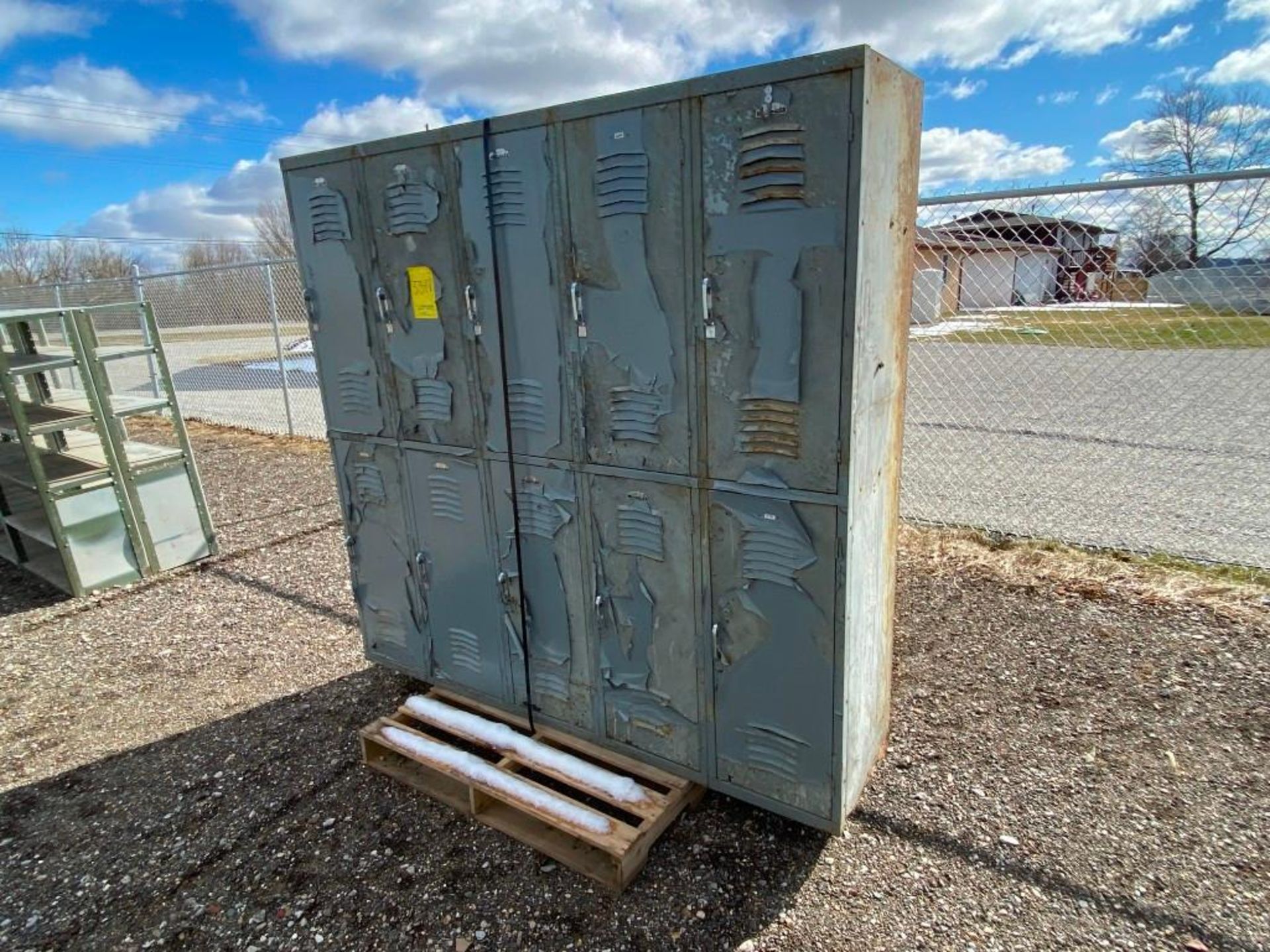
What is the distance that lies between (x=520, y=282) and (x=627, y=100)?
0.63m

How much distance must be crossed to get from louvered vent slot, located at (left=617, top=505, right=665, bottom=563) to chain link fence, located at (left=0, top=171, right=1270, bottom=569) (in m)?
1.65

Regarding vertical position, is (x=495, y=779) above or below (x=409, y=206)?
below

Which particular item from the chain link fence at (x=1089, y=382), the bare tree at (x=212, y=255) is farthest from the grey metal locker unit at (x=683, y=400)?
the bare tree at (x=212, y=255)

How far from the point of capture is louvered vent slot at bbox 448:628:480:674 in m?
2.78

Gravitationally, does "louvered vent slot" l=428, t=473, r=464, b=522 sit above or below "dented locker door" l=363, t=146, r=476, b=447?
below

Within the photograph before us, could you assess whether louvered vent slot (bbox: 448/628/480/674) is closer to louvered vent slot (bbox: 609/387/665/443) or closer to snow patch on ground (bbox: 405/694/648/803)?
snow patch on ground (bbox: 405/694/648/803)

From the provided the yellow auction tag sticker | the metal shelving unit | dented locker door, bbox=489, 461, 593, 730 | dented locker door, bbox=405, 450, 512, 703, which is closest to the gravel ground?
dented locker door, bbox=489, 461, 593, 730

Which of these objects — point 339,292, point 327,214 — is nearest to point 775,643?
point 339,292

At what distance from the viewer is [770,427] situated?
190cm

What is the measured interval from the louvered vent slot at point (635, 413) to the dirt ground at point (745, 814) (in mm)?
1340

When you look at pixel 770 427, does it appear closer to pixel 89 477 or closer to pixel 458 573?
pixel 458 573

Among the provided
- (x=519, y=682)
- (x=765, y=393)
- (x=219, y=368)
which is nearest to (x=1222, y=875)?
(x=765, y=393)

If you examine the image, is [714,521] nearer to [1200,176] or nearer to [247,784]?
[247,784]

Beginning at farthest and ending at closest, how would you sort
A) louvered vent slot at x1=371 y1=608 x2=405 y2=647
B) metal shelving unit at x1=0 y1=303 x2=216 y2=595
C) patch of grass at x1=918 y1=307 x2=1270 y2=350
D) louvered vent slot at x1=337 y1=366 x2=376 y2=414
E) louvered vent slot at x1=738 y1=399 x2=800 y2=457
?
1. patch of grass at x1=918 y1=307 x2=1270 y2=350
2. metal shelving unit at x1=0 y1=303 x2=216 y2=595
3. louvered vent slot at x1=371 y1=608 x2=405 y2=647
4. louvered vent slot at x1=337 y1=366 x2=376 y2=414
5. louvered vent slot at x1=738 y1=399 x2=800 y2=457
